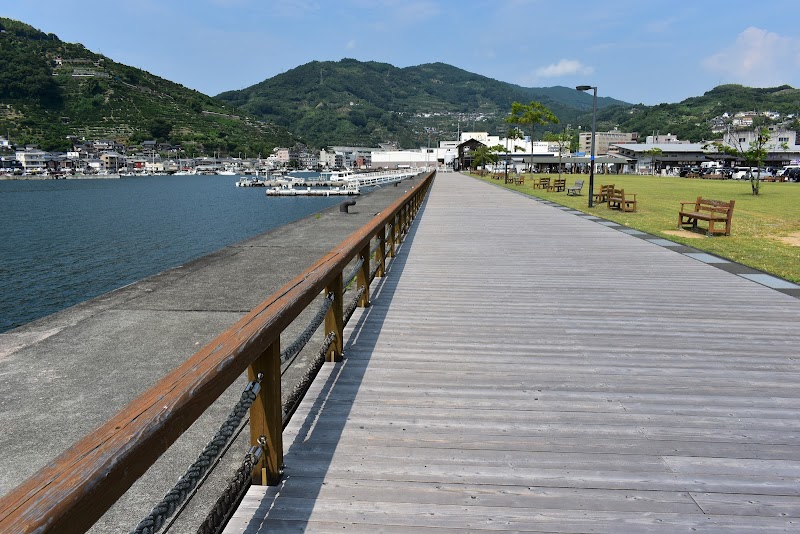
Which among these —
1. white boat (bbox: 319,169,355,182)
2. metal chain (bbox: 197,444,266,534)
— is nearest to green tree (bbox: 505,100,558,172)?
white boat (bbox: 319,169,355,182)

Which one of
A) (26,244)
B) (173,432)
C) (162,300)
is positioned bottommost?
(26,244)

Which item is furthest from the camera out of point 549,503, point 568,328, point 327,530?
point 568,328

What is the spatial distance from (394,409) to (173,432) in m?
2.24

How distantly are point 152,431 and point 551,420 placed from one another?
276 cm

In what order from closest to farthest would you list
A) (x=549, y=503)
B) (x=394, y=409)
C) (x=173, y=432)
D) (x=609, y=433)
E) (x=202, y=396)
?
(x=173, y=432) → (x=202, y=396) → (x=549, y=503) → (x=609, y=433) → (x=394, y=409)

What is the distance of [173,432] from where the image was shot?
68.9 inches

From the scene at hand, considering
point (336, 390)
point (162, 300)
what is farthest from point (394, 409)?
point (162, 300)

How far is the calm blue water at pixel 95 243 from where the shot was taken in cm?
2009

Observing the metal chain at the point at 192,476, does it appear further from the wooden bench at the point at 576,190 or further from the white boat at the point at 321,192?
the white boat at the point at 321,192

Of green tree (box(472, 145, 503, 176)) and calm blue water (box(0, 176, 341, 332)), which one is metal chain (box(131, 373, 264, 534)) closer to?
calm blue water (box(0, 176, 341, 332))

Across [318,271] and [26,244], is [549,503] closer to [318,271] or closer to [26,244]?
[318,271]

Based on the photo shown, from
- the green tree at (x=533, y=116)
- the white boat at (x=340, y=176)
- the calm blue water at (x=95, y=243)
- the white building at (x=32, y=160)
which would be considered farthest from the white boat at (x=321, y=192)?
the white building at (x=32, y=160)

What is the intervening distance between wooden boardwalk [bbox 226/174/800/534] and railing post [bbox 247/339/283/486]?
10cm

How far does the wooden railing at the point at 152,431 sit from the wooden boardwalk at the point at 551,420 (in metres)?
0.64
